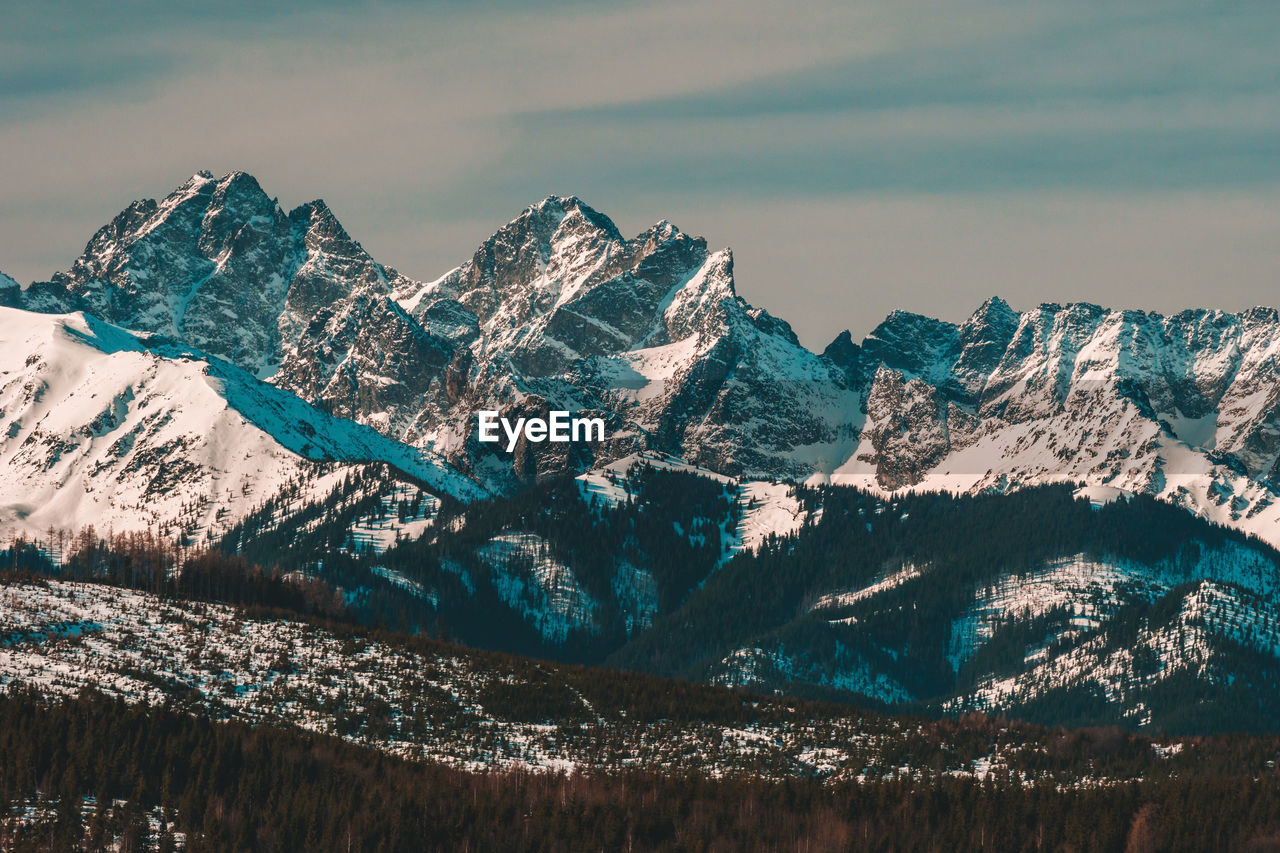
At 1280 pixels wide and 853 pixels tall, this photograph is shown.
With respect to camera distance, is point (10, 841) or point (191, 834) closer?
point (10, 841)

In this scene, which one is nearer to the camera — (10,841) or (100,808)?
(10,841)
